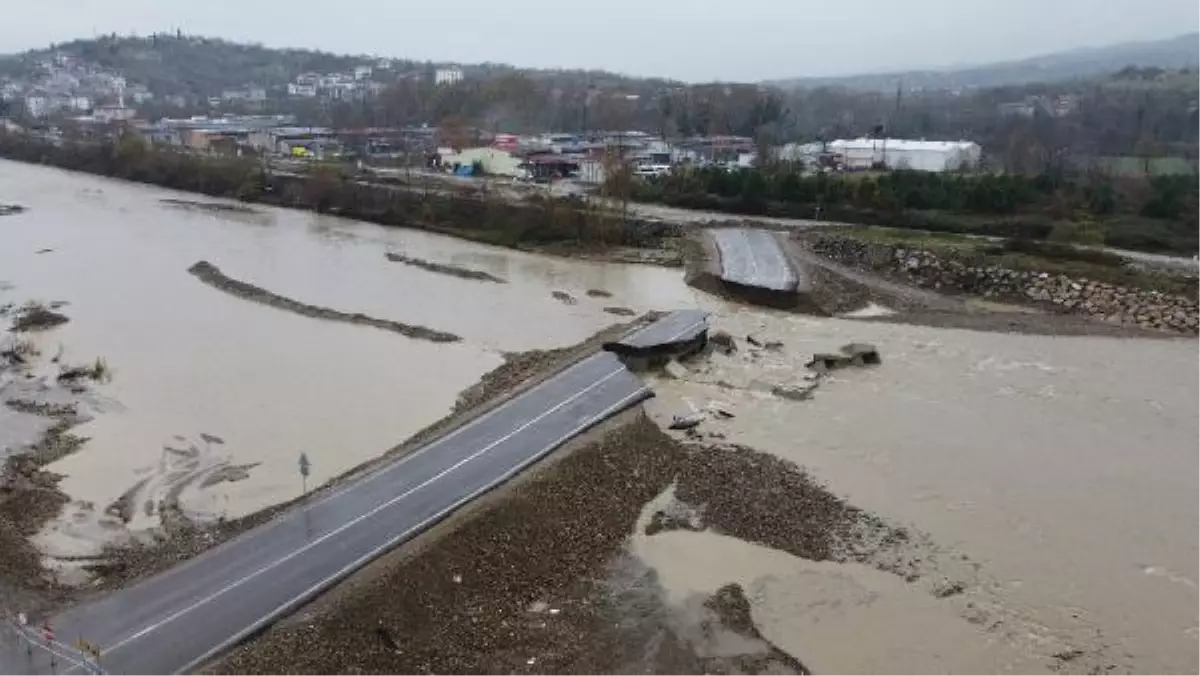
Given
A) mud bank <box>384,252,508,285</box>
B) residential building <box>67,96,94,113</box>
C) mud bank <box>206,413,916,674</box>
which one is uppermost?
residential building <box>67,96,94,113</box>

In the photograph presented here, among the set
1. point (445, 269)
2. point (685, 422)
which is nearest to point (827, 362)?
point (685, 422)

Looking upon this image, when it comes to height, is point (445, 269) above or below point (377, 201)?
below

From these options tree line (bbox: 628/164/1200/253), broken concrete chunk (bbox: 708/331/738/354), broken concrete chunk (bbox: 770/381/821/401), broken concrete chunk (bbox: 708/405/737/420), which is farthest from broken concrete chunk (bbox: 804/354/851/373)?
tree line (bbox: 628/164/1200/253)

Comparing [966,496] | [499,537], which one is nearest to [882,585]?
[966,496]

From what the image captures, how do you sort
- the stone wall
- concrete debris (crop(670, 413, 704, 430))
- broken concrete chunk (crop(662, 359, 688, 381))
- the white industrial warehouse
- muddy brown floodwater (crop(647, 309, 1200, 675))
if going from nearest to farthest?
muddy brown floodwater (crop(647, 309, 1200, 675)) < concrete debris (crop(670, 413, 704, 430)) < broken concrete chunk (crop(662, 359, 688, 381)) < the stone wall < the white industrial warehouse

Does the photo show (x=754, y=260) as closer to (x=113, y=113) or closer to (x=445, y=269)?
(x=445, y=269)

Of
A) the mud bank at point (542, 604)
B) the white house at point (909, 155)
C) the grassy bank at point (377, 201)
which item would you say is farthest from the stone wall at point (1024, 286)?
the white house at point (909, 155)

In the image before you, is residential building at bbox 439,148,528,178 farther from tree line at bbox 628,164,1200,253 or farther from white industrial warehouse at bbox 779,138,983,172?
white industrial warehouse at bbox 779,138,983,172
